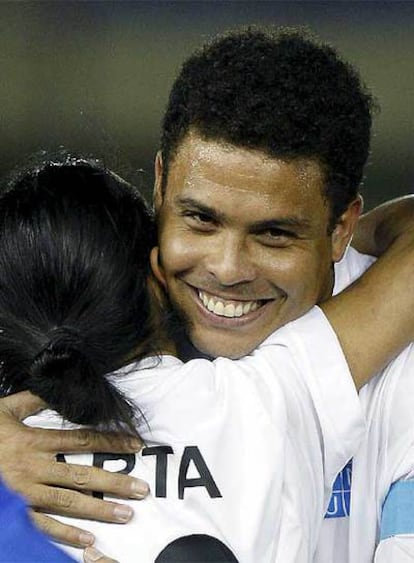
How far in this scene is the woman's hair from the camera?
1460 mm

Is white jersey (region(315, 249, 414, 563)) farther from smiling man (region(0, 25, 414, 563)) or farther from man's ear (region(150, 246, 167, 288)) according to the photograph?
man's ear (region(150, 246, 167, 288))

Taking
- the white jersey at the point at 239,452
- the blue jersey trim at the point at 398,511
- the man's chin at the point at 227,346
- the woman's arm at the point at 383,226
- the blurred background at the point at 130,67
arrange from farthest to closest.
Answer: the blurred background at the point at 130,67 < the woman's arm at the point at 383,226 < the man's chin at the point at 227,346 < the blue jersey trim at the point at 398,511 < the white jersey at the point at 239,452

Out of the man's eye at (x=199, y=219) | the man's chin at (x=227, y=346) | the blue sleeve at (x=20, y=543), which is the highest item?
the man's eye at (x=199, y=219)

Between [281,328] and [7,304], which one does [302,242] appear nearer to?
[281,328]

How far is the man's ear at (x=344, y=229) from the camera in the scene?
1.71 meters

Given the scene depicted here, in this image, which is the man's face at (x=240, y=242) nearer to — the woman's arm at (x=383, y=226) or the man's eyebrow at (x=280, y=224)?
the man's eyebrow at (x=280, y=224)

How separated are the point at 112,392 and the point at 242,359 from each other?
0.65 feet

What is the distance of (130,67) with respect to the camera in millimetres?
4102

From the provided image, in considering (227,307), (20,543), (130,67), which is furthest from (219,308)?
(130,67)

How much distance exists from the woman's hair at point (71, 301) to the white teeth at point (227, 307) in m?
0.12

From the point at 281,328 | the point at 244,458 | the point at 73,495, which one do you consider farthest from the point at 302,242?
the point at 73,495

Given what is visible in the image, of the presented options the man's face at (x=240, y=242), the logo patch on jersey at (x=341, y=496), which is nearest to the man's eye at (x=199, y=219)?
the man's face at (x=240, y=242)

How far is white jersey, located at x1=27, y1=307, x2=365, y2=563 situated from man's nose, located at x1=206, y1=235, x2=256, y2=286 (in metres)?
0.11

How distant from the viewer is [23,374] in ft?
5.10
